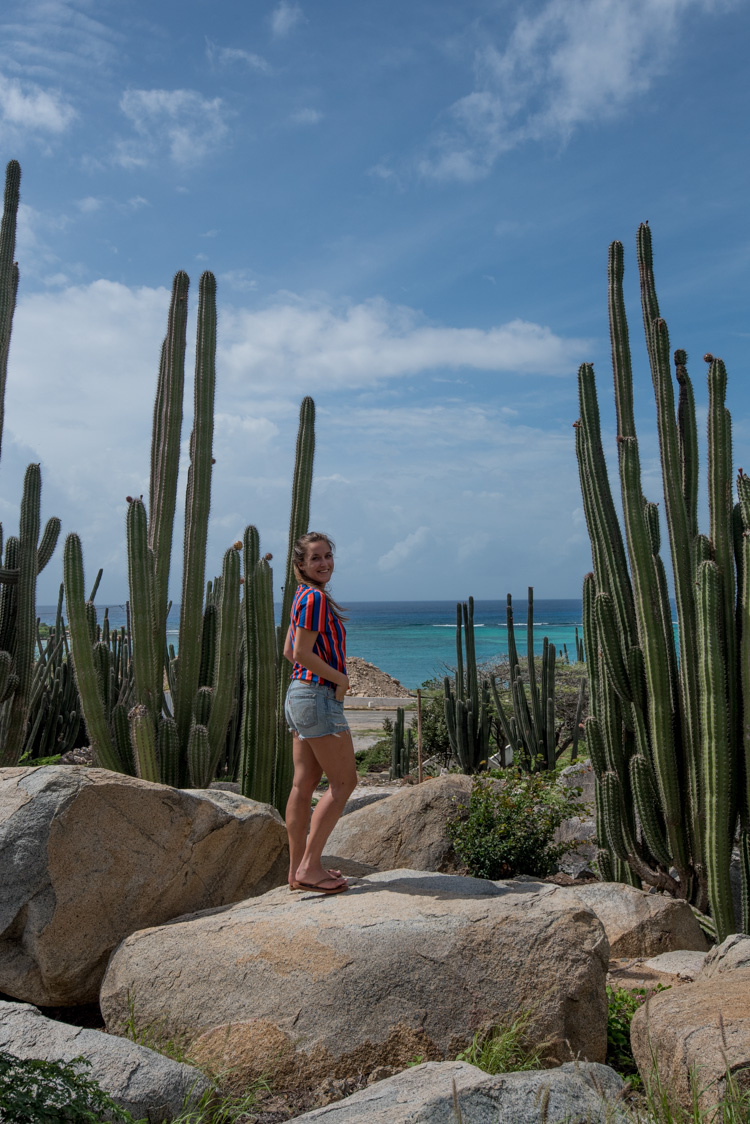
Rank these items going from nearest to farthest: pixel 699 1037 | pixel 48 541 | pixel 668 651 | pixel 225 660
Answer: pixel 699 1037 < pixel 668 651 < pixel 225 660 < pixel 48 541

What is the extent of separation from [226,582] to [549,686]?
17.9ft

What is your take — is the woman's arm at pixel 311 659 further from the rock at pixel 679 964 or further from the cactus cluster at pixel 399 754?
the cactus cluster at pixel 399 754

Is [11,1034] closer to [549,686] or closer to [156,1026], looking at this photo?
[156,1026]

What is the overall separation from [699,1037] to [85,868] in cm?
281

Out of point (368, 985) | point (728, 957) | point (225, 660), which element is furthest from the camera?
point (225, 660)

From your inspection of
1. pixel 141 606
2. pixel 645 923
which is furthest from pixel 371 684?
pixel 645 923

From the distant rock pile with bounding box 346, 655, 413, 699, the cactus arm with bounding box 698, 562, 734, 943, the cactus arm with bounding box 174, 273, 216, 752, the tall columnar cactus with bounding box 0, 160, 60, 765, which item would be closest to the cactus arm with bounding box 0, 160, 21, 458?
the tall columnar cactus with bounding box 0, 160, 60, 765

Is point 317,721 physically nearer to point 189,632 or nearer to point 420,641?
point 189,632

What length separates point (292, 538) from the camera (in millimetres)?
6547

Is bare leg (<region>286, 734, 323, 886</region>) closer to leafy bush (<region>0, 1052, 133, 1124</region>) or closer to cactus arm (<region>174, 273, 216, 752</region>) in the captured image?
leafy bush (<region>0, 1052, 133, 1124</region>)

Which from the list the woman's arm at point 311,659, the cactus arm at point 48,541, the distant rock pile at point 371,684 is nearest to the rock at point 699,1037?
the woman's arm at point 311,659

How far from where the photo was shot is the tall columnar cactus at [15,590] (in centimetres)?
718

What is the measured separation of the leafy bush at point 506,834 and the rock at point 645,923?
2.21ft

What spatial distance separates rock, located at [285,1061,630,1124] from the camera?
Result: 2375 mm
